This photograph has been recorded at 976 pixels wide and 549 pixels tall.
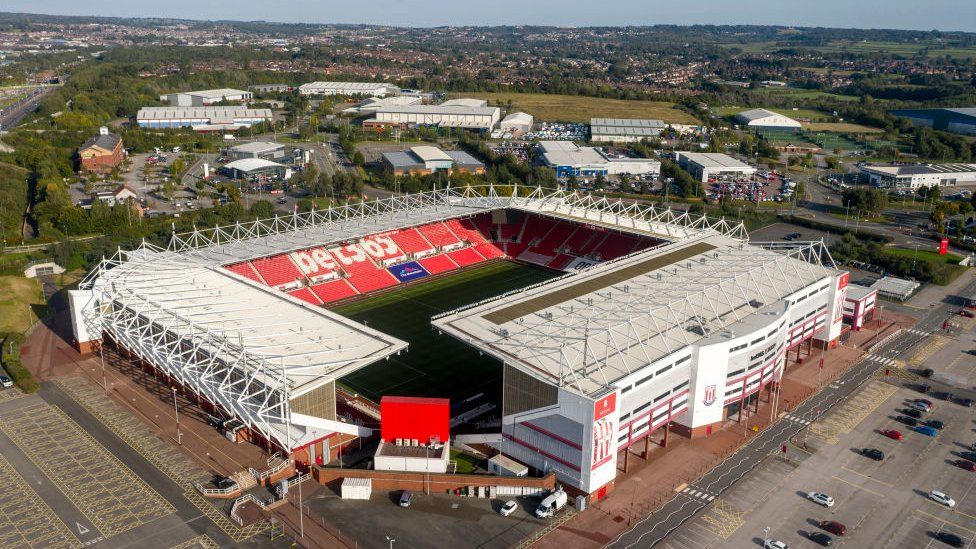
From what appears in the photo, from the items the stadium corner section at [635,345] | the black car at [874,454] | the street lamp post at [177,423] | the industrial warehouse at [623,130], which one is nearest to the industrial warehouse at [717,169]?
the industrial warehouse at [623,130]

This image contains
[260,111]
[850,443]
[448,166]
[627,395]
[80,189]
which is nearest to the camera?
[627,395]

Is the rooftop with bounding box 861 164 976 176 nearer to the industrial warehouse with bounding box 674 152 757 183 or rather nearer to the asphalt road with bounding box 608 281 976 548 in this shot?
the industrial warehouse with bounding box 674 152 757 183

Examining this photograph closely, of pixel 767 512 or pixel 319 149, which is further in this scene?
pixel 319 149

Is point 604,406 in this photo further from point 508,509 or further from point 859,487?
point 859,487

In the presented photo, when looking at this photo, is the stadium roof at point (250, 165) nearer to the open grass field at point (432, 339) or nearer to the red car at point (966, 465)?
the open grass field at point (432, 339)

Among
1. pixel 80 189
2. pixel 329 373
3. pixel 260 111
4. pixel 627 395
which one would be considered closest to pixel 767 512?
pixel 627 395

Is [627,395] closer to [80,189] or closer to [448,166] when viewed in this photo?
[448,166]
